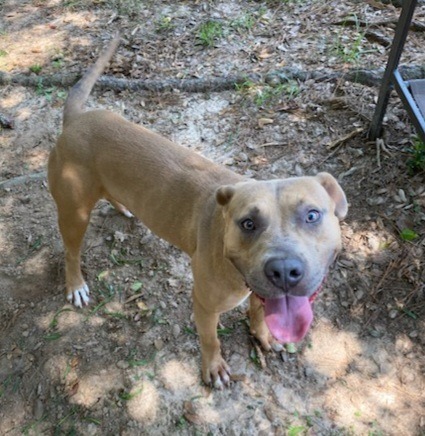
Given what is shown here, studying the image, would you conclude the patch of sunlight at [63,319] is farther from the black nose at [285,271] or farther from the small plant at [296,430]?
the black nose at [285,271]

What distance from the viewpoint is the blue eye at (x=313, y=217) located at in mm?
2502

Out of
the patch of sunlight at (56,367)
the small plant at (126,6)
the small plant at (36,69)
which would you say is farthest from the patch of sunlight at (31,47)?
the patch of sunlight at (56,367)

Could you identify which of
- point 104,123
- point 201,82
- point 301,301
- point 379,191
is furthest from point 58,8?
point 301,301

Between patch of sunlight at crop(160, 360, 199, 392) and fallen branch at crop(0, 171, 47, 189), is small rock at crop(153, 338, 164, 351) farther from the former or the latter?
fallen branch at crop(0, 171, 47, 189)

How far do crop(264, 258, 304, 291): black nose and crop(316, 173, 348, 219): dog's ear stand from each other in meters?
0.66

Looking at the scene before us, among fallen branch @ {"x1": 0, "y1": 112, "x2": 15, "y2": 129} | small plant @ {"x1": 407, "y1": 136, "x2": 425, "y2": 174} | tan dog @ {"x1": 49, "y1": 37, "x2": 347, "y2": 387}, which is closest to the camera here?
tan dog @ {"x1": 49, "y1": 37, "x2": 347, "y2": 387}

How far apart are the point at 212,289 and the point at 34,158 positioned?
304 cm

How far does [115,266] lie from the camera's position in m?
4.35

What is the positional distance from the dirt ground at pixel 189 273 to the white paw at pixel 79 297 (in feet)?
0.22

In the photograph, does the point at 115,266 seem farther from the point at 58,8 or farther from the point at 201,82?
the point at 58,8

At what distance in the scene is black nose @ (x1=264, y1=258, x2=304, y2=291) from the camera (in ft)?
7.41

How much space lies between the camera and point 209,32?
6.05 m

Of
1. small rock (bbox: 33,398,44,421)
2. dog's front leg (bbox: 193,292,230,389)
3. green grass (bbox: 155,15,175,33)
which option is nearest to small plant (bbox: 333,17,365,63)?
green grass (bbox: 155,15,175,33)

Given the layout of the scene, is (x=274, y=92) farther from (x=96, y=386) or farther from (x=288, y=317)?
(x=96, y=386)
